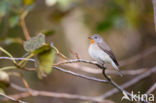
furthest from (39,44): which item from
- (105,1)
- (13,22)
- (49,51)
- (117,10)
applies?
(105,1)

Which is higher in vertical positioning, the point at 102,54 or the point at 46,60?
the point at 102,54

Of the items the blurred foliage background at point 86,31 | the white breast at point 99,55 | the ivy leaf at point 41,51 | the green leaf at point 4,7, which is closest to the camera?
the ivy leaf at point 41,51

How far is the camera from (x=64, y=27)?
522 cm

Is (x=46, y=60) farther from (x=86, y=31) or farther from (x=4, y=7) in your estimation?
(x=86, y=31)

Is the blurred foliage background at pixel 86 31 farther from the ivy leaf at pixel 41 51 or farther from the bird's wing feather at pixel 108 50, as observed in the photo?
the ivy leaf at pixel 41 51

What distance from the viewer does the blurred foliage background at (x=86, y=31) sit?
4.17 meters

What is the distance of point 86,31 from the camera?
5133 millimetres

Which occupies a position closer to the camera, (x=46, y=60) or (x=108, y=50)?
(x=46, y=60)

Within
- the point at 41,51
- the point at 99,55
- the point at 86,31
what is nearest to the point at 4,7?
the point at 99,55

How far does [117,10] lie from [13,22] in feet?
5.54

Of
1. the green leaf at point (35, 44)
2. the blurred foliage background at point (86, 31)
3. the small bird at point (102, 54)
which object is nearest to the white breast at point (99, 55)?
the small bird at point (102, 54)

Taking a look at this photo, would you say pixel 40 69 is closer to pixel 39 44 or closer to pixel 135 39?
pixel 39 44

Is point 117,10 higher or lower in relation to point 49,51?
higher

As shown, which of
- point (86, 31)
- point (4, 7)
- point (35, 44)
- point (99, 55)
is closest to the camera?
point (35, 44)
